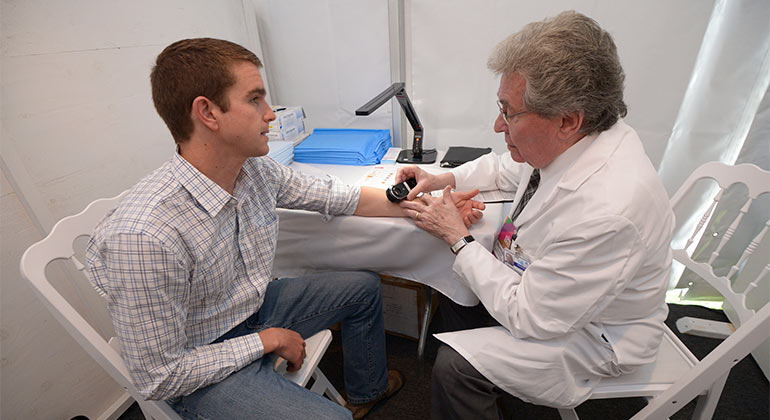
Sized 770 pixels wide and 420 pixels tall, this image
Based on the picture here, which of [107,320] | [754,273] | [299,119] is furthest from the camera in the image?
[299,119]

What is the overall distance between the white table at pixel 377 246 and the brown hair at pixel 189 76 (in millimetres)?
510

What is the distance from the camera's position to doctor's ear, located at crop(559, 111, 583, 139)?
797 mm

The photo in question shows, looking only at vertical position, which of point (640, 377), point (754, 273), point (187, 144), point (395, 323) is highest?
point (187, 144)

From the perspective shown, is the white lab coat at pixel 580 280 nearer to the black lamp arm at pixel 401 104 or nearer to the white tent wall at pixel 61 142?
the black lamp arm at pixel 401 104

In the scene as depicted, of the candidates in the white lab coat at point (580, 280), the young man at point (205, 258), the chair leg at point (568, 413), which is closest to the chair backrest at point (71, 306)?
the young man at point (205, 258)

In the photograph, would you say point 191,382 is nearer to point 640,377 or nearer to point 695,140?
point 640,377

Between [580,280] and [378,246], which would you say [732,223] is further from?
[378,246]

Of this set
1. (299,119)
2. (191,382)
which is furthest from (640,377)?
(299,119)

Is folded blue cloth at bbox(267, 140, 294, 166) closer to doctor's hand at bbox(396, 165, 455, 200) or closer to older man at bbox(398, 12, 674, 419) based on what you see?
doctor's hand at bbox(396, 165, 455, 200)

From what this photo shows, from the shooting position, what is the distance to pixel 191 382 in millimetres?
769

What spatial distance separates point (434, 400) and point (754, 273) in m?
1.53

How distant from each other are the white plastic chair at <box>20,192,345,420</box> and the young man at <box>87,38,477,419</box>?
0.21ft

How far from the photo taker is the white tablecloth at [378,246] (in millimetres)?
1123

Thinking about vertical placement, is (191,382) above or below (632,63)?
below
